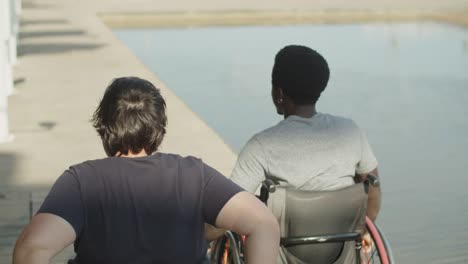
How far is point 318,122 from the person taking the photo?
2867 mm

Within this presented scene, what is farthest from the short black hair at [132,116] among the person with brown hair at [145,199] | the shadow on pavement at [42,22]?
the shadow on pavement at [42,22]

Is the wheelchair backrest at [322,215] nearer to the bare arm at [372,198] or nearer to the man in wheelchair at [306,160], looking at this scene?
the man in wheelchair at [306,160]

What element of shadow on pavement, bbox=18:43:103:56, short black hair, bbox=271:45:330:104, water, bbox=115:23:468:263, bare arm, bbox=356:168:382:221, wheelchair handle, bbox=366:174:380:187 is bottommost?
shadow on pavement, bbox=18:43:103:56

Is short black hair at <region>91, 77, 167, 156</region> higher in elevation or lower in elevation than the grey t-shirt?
higher

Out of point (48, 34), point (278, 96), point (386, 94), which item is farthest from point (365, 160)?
point (48, 34)

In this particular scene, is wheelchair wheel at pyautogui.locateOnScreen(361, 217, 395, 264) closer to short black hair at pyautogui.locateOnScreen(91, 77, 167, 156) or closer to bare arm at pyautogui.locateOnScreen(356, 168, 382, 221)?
bare arm at pyautogui.locateOnScreen(356, 168, 382, 221)

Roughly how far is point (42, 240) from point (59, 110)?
304 inches

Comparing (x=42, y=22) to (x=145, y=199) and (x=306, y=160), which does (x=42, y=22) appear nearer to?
(x=306, y=160)

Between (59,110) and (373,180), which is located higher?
(373,180)

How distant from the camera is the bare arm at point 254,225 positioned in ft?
6.46

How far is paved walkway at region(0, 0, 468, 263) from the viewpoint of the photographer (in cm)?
650

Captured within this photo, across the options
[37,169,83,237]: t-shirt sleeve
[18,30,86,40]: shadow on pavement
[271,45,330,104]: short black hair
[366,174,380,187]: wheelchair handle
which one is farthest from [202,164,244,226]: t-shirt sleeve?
[18,30,86,40]: shadow on pavement

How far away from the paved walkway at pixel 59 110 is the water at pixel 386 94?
557 mm

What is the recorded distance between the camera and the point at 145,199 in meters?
2.02
